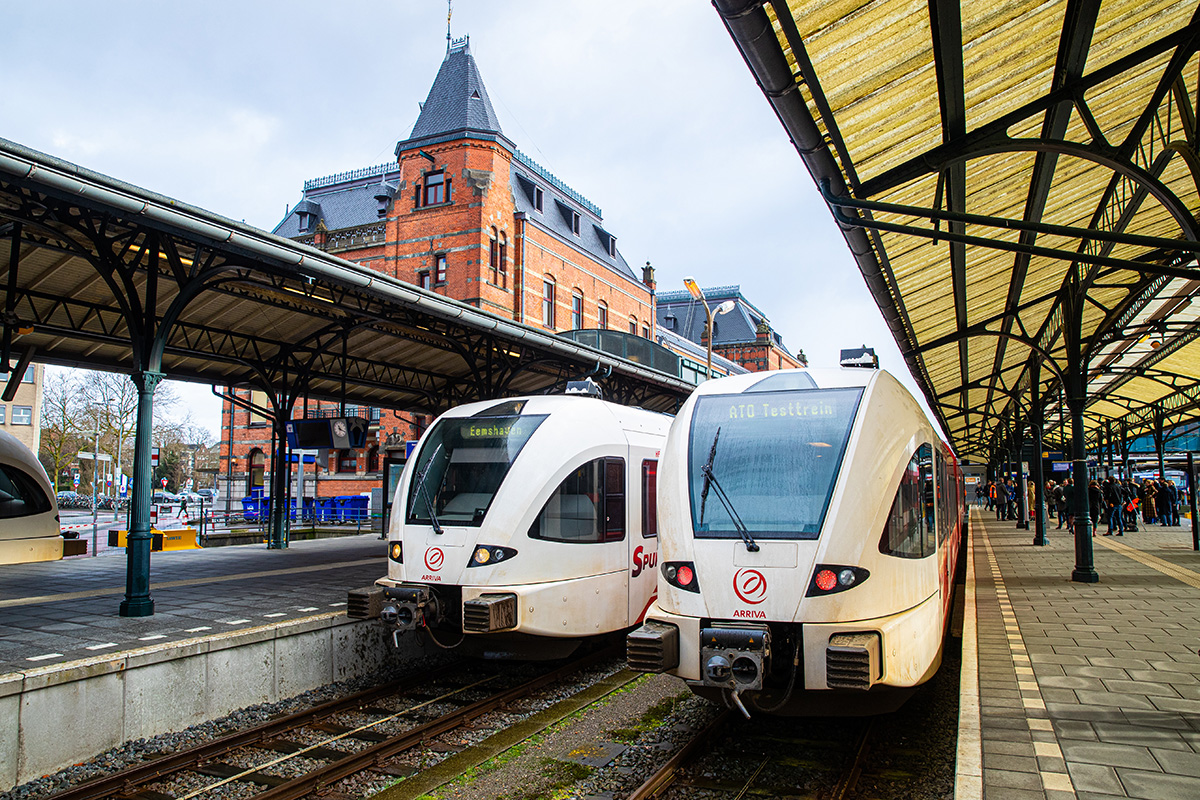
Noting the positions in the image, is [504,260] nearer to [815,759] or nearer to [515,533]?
[515,533]

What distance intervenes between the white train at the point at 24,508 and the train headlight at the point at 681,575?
11721 millimetres

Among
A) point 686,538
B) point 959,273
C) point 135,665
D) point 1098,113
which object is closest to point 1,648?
point 135,665

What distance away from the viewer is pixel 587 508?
827 cm

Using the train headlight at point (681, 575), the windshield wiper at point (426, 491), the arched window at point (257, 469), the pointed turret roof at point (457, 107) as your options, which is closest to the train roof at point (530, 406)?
the windshield wiper at point (426, 491)

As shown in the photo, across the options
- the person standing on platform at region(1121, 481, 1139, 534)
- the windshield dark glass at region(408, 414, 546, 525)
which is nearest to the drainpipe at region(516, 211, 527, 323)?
the person standing on platform at region(1121, 481, 1139, 534)

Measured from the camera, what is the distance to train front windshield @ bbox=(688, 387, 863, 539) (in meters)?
5.60

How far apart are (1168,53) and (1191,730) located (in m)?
5.53

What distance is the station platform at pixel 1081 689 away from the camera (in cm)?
449

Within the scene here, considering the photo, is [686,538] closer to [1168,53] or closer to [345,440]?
[1168,53]

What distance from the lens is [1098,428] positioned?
37562 millimetres

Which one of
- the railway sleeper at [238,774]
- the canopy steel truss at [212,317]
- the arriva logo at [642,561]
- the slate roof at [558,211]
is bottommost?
the railway sleeper at [238,774]

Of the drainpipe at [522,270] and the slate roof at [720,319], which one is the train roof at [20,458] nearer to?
the drainpipe at [522,270]

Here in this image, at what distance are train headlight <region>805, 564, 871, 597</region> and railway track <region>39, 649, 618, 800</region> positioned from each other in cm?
336

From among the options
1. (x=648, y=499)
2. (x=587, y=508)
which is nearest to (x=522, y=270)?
(x=648, y=499)
